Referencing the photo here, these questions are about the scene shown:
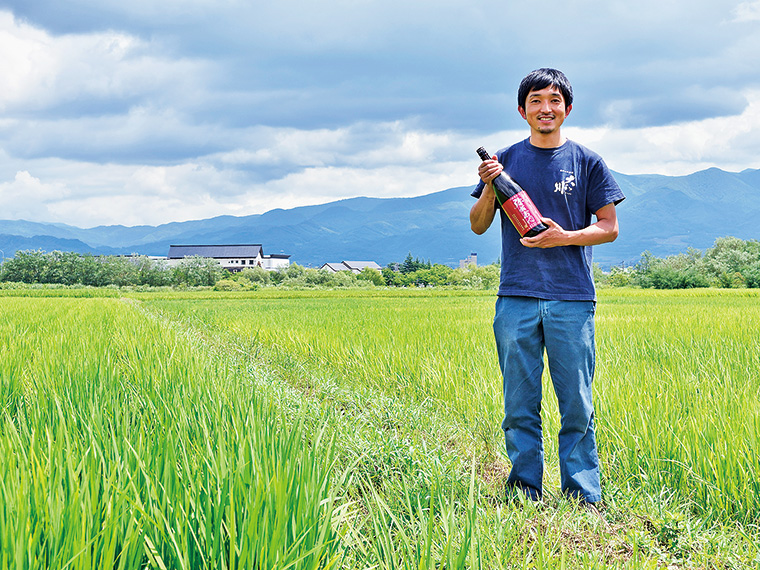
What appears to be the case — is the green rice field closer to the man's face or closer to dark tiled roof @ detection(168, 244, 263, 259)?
the man's face

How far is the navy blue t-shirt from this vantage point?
2.37 metres

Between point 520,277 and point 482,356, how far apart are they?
2.74 meters

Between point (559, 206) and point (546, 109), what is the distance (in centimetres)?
41

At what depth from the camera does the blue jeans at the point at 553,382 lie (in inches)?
91.7

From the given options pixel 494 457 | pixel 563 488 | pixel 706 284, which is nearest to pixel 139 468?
pixel 563 488

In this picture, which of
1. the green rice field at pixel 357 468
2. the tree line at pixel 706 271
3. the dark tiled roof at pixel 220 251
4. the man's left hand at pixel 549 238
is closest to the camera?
the green rice field at pixel 357 468

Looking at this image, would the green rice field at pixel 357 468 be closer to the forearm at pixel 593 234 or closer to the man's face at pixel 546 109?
the forearm at pixel 593 234

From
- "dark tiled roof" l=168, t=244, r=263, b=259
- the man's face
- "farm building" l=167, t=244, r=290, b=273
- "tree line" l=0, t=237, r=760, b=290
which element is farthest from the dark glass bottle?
"dark tiled roof" l=168, t=244, r=263, b=259

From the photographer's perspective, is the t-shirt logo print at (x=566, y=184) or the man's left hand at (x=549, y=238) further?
the t-shirt logo print at (x=566, y=184)

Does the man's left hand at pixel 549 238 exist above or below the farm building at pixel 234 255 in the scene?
→ below

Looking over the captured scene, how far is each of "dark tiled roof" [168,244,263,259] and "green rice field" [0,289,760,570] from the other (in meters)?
112

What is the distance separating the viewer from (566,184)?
242 cm

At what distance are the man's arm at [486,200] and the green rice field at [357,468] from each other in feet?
3.60

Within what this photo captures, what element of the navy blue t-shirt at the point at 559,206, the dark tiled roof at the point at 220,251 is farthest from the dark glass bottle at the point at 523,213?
the dark tiled roof at the point at 220,251
